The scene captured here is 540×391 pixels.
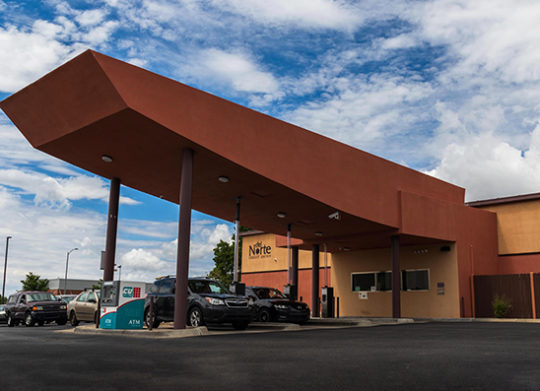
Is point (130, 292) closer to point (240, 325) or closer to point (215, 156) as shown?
point (240, 325)

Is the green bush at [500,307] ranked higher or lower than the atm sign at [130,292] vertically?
lower

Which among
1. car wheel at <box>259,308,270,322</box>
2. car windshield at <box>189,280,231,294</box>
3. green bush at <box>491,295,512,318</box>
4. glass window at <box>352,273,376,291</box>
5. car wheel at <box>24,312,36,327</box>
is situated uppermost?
glass window at <box>352,273,376,291</box>

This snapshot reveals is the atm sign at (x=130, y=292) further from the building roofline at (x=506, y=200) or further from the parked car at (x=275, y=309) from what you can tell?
the building roofline at (x=506, y=200)

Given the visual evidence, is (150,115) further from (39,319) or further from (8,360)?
(39,319)

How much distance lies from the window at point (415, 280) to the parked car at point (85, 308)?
57.3 feet

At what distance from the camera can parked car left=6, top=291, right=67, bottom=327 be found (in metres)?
24.8

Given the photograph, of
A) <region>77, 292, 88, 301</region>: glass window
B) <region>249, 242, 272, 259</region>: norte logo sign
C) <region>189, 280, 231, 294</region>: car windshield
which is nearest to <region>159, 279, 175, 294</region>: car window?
<region>189, 280, 231, 294</region>: car windshield

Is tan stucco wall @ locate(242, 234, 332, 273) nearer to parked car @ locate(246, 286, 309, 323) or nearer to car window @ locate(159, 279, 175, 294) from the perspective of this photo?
parked car @ locate(246, 286, 309, 323)

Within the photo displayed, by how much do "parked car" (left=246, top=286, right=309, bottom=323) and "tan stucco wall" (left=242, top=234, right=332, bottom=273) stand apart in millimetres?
16790

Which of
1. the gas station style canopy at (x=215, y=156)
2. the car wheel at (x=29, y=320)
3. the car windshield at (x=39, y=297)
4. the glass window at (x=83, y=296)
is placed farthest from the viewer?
the car windshield at (x=39, y=297)

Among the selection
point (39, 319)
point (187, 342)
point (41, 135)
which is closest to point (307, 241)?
point (39, 319)

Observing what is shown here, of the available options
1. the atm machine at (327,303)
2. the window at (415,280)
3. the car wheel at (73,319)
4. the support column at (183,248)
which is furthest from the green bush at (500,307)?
the car wheel at (73,319)

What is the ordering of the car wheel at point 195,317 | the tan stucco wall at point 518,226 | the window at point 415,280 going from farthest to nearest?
1. the window at point 415,280
2. the tan stucco wall at point 518,226
3. the car wheel at point 195,317

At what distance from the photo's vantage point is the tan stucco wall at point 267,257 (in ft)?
133
